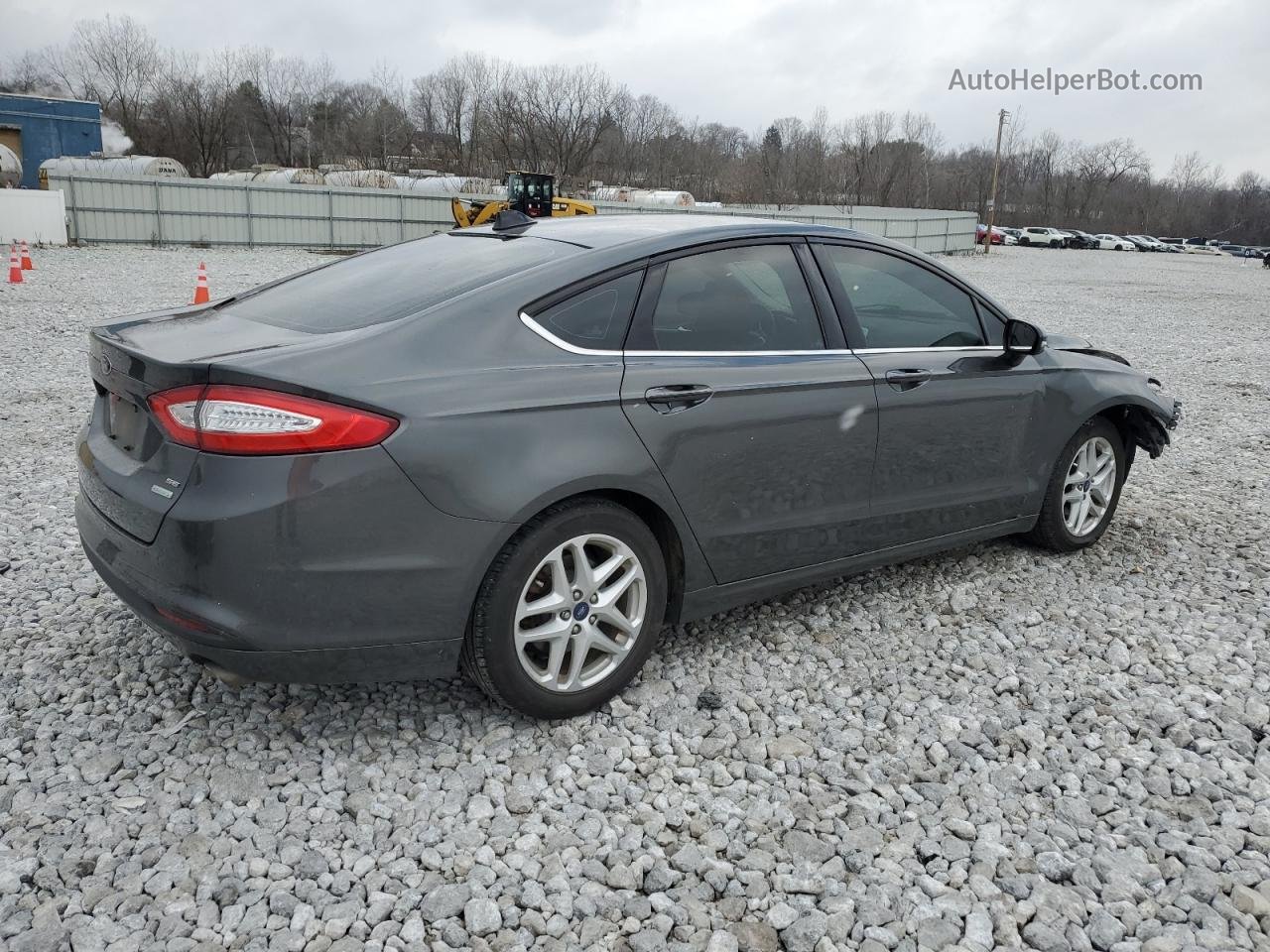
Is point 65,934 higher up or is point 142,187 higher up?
point 142,187

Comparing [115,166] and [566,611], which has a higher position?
[115,166]

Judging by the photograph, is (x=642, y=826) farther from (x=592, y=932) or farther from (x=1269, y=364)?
(x=1269, y=364)

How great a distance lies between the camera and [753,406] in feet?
11.6

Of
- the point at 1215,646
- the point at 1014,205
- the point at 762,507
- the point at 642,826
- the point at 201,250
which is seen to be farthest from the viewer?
the point at 1014,205

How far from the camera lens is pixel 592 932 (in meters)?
2.42

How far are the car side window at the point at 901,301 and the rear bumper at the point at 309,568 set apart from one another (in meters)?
1.89

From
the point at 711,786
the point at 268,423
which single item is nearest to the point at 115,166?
the point at 268,423

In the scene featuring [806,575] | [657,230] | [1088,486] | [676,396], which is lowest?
[806,575]

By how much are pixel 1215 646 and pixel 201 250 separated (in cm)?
2916

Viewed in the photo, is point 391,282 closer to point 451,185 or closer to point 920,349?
point 920,349

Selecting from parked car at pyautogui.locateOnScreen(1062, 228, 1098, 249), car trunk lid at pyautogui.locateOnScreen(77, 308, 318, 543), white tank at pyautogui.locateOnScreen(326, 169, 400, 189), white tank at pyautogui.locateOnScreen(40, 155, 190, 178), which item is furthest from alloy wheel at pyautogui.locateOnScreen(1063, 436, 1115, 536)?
parked car at pyautogui.locateOnScreen(1062, 228, 1098, 249)

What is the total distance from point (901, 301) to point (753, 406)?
110cm

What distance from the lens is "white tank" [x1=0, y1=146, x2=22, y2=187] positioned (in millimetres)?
34188

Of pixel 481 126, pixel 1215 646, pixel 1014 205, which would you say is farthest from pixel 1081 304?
pixel 1014 205
